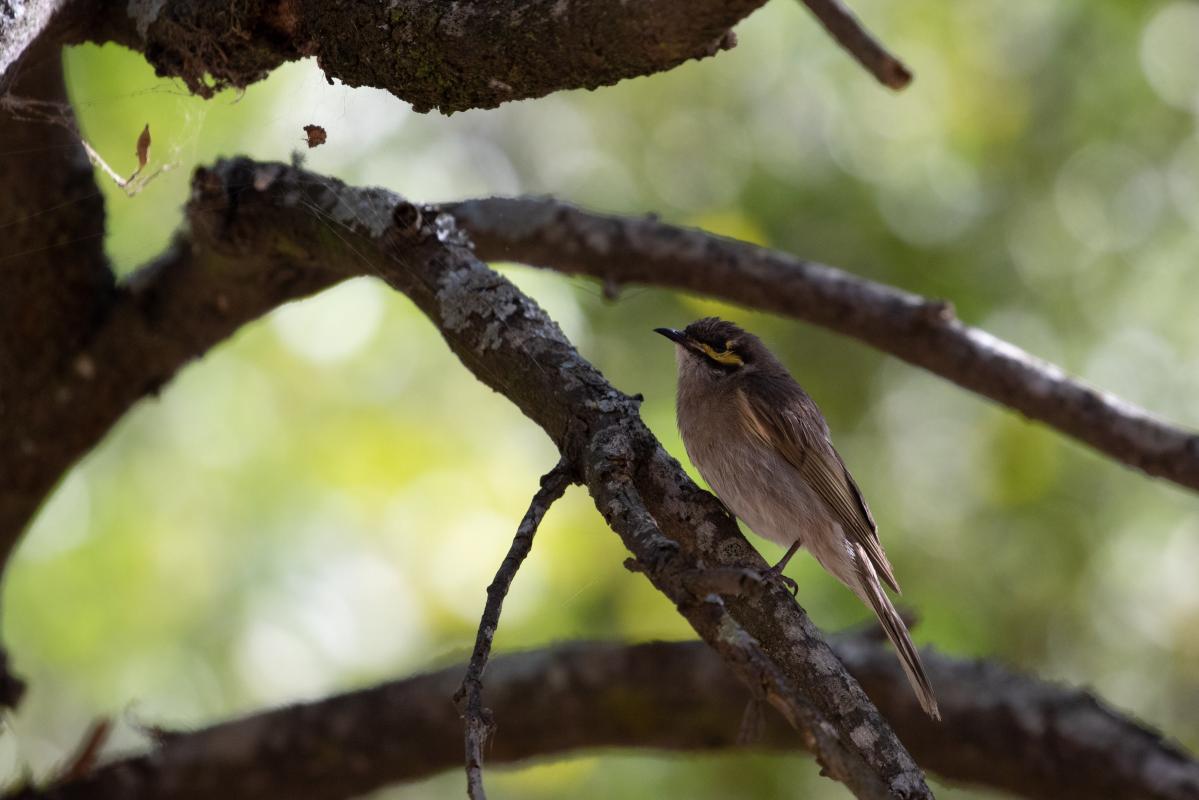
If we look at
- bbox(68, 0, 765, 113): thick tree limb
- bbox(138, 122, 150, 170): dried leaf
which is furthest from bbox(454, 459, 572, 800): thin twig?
bbox(138, 122, 150, 170): dried leaf

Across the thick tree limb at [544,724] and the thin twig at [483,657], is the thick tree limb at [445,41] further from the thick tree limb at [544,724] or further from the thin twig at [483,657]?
the thick tree limb at [544,724]

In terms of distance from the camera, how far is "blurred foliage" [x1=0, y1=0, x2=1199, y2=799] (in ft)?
21.3

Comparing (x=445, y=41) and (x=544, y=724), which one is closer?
(x=445, y=41)

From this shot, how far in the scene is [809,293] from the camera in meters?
5.02

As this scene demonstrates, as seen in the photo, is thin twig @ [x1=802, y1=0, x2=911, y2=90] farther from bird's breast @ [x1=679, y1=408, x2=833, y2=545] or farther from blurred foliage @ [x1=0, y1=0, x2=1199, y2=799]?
blurred foliage @ [x1=0, y1=0, x2=1199, y2=799]

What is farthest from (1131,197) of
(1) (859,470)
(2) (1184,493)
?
(1) (859,470)

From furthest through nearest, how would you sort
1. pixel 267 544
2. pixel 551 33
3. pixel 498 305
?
pixel 267 544 → pixel 498 305 → pixel 551 33

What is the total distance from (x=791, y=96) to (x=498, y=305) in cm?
447

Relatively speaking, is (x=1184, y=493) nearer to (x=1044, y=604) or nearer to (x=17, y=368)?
(x=1044, y=604)

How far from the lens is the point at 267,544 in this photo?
21.5ft

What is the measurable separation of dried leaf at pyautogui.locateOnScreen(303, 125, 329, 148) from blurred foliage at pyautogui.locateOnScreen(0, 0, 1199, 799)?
2.95m

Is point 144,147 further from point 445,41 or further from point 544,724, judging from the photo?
point 544,724

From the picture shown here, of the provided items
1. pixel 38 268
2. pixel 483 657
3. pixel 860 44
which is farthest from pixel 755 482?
pixel 38 268

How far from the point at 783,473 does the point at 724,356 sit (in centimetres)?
68
